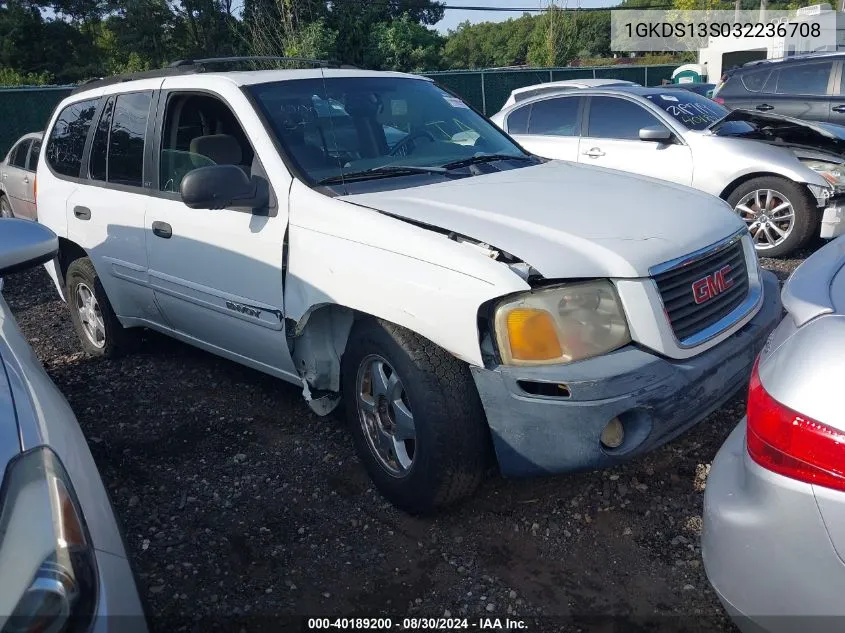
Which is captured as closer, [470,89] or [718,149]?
[718,149]

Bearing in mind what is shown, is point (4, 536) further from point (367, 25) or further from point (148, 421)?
point (367, 25)

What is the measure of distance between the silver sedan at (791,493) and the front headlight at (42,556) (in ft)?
4.76

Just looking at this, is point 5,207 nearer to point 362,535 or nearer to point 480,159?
point 480,159

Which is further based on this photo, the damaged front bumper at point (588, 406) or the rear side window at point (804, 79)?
the rear side window at point (804, 79)

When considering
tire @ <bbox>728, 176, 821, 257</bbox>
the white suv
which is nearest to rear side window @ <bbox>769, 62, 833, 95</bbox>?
tire @ <bbox>728, 176, 821, 257</bbox>

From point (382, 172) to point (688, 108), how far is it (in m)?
5.26

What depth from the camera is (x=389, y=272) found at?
2.80 meters

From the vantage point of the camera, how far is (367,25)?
88.3 feet

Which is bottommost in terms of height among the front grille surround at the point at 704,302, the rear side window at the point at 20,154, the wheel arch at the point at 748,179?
the wheel arch at the point at 748,179

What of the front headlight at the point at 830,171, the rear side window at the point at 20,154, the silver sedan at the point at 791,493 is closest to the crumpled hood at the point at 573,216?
the silver sedan at the point at 791,493

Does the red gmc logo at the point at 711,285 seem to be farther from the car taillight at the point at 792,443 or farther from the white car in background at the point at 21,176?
the white car in background at the point at 21,176

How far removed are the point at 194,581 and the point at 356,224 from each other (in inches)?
59.4

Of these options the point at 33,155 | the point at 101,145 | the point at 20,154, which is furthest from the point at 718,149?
the point at 20,154

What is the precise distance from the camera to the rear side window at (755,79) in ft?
Result: 33.2
